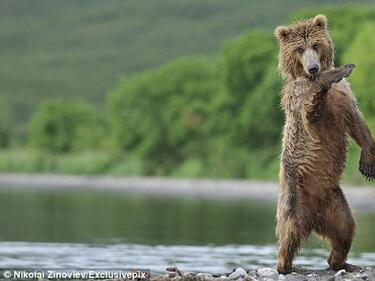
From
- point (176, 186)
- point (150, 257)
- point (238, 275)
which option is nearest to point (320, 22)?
point (238, 275)

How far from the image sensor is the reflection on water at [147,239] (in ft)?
66.3

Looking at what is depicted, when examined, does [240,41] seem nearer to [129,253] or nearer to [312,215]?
[129,253]

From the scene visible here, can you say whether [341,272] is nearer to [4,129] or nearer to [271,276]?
[271,276]

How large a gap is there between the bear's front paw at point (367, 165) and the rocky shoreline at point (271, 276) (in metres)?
1.05

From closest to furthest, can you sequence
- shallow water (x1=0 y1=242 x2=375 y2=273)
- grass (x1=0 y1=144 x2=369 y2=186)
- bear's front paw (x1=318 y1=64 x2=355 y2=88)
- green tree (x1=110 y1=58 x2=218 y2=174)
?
bear's front paw (x1=318 y1=64 x2=355 y2=88) < shallow water (x1=0 y1=242 x2=375 y2=273) < grass (x1=0 y1=144 x2=369 y2=186) < green tree (x1=110 y1=58 x2=218 y2=174)

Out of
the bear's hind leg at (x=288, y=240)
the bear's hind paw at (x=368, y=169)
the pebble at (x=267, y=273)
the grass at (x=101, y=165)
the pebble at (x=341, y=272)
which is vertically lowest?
the grass at (x=101, y=165)

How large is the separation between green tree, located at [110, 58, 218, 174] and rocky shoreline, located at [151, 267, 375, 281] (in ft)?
237

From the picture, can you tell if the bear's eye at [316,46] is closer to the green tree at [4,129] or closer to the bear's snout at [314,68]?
the bear's snout at [314,68]

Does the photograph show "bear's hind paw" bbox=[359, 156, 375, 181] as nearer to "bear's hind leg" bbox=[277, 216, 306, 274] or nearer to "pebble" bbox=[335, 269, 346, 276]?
"bear's hind leg" bbox=[277, 216, 306, 274]

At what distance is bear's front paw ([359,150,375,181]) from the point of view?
45.7 feet

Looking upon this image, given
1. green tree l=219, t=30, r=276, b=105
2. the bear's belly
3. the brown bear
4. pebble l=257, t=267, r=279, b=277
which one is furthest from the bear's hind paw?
green tree l=219, t=30, r=276, b=105

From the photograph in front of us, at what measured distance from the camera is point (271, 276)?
1407 centimetres

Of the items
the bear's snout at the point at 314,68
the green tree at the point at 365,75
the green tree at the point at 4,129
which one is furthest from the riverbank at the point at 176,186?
the bear's snout at the point at 314,68

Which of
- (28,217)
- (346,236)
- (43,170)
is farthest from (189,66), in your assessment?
(346,236)
